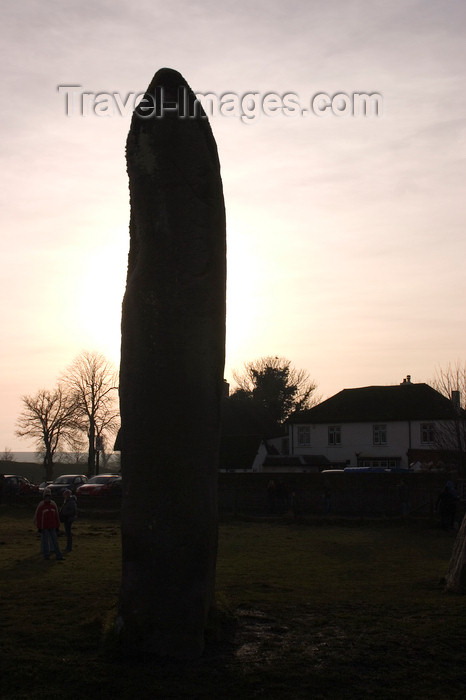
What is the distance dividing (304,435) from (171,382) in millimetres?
51068

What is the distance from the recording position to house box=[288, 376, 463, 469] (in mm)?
53750

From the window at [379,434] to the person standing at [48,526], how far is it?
133 feet

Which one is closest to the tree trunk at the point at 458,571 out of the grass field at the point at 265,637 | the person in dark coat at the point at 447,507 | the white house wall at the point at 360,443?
the grass field at the point at 265,637

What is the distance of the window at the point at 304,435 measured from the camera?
58.4m

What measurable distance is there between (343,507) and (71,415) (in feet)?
156

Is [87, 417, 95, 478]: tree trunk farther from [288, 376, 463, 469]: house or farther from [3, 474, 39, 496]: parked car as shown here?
[3, 474, 39, 496]: parked car

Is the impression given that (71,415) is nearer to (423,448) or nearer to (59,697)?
(423,448)

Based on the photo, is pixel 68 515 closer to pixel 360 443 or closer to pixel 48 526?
pixel 48 526

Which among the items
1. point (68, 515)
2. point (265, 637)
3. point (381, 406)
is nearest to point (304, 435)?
point (381, 406)

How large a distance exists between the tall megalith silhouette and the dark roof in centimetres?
4564

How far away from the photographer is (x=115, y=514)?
99.2 feet

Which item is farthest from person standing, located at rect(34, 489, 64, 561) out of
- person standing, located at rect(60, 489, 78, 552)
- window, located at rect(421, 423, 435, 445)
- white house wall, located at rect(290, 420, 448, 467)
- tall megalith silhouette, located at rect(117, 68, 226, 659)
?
window, located at rect(421, 423, 435, 445)

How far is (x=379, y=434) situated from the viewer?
183 feet

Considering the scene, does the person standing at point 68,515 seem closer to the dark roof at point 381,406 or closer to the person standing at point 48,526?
the person standing at point 48,526
